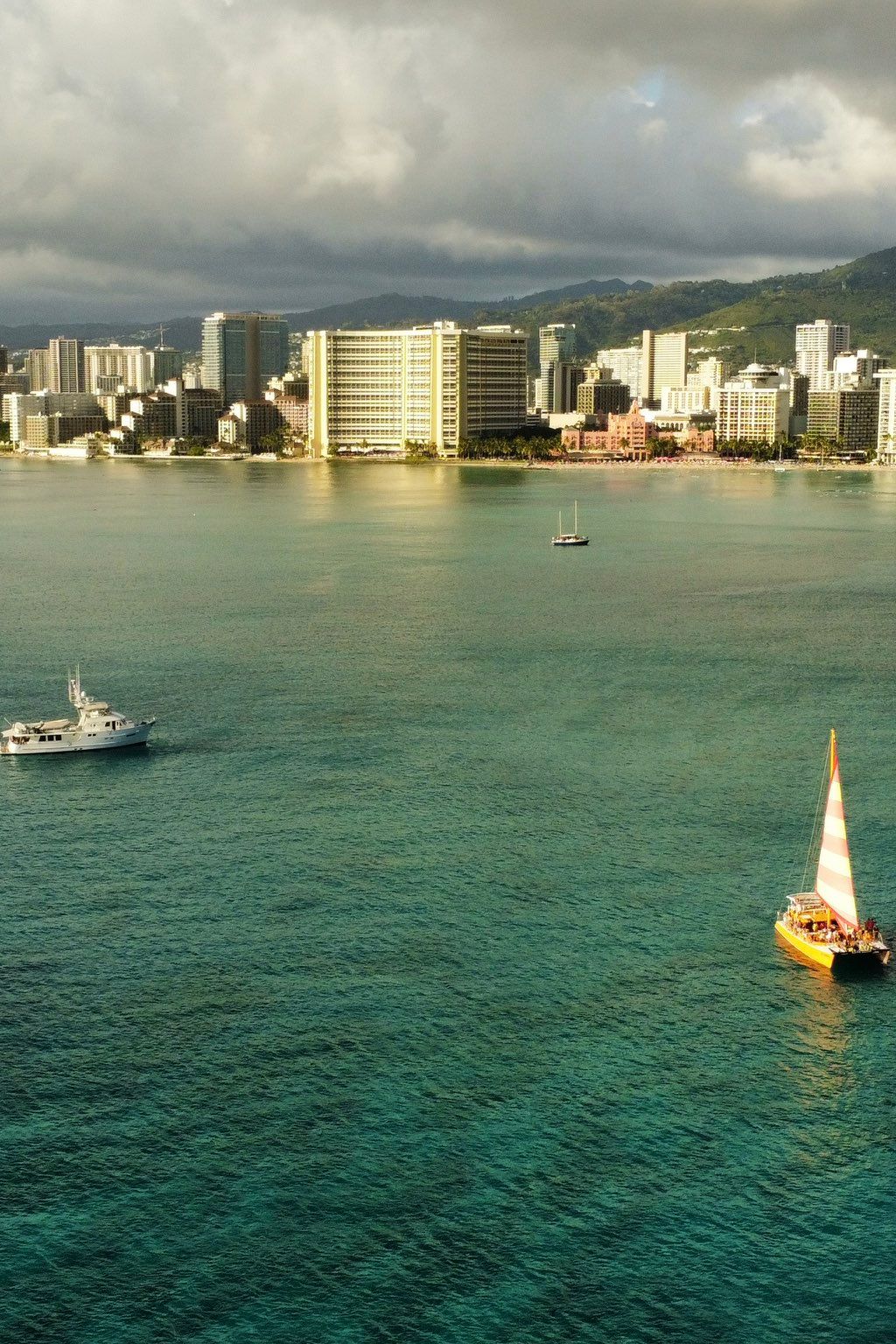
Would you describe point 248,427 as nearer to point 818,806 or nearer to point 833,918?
point 818,806

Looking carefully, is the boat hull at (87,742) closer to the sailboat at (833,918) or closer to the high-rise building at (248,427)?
the sailboat at (833,918)

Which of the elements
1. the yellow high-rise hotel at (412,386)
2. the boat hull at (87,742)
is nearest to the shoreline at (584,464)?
the yellow high-rise hotel at (412,386)

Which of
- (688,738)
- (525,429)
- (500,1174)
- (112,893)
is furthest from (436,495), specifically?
(500,1174)

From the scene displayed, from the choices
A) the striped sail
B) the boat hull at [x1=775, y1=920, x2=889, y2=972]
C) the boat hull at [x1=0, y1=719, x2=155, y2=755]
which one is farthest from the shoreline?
the boat hull at [x1=775, y1=920, x2=889, y2=972]

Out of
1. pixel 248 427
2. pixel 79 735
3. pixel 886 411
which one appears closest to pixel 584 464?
pixel 886 411

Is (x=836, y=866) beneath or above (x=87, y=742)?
above

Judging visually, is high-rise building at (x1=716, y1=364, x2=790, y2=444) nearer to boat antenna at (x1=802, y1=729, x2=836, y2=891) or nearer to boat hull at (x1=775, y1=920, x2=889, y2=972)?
boat antenna at (x1=802, y1=729, x2=836, y2=891)
